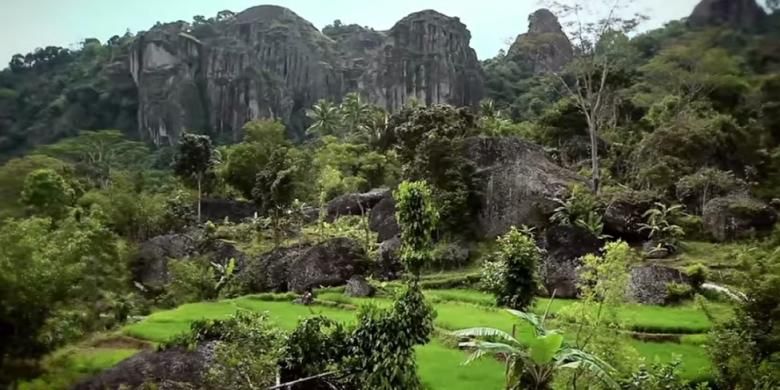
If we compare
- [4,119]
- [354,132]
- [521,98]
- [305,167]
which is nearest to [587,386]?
[305,167]

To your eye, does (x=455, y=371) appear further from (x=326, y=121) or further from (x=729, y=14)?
(x=729, y=14)

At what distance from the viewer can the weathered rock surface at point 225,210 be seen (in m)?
46.0

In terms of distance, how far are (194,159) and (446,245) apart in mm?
21132

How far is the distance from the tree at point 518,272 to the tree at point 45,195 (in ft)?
63.4

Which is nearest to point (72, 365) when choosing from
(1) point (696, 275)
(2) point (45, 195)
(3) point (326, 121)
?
(2) point (45, 195)

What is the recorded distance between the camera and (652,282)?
22000mm

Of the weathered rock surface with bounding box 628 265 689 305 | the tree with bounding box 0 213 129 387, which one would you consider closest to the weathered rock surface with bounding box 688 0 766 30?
the weathered rock surface with bounding box 628 265 689 305

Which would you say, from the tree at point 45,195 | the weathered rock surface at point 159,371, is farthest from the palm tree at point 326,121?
the weathered rock surface at point 159,371

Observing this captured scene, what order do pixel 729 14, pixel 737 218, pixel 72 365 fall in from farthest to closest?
pixel 729 14, pixel 737 218, pixel 72 365

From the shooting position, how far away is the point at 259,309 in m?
24.4

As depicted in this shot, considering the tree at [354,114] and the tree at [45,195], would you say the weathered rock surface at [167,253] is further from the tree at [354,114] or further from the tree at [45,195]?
the tree at [354,114]

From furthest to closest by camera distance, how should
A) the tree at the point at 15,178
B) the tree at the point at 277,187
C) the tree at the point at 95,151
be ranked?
1. the tree at the point at 95,151
2. the tree at the point at 277,187
3. the tree at the point at 15,178

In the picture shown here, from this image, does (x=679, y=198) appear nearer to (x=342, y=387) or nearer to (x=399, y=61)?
(x=342, y=387)

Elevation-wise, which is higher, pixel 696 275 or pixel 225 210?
pixel 225 210
